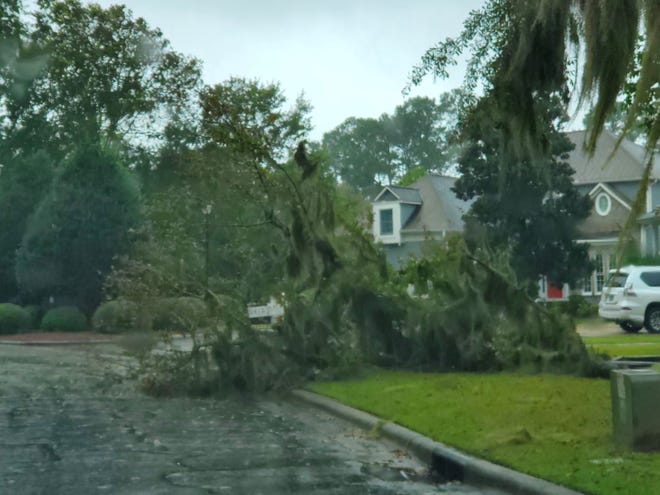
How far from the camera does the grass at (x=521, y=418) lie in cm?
816

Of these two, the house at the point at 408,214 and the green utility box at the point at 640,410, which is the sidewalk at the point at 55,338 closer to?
the house at the point at 408,214

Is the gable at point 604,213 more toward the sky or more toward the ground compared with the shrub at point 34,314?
more toward the sky

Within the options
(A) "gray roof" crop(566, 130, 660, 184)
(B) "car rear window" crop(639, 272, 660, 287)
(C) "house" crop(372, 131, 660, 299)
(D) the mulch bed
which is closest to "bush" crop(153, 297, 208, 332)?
(B) "car rear window" crop(639, 272, 660, 287)

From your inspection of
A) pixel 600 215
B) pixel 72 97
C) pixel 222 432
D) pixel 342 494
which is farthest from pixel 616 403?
pixel 72 97

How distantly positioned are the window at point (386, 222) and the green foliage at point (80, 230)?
18.7 m

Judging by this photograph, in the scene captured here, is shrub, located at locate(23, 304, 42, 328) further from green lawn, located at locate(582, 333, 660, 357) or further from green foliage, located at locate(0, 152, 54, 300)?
green lawn, located at locate(582, 333, 660, 357)

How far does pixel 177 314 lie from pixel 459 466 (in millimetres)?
8345

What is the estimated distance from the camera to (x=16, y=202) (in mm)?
47562

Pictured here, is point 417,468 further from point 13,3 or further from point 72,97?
point 72,97

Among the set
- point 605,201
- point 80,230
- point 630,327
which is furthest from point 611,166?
point 80,230

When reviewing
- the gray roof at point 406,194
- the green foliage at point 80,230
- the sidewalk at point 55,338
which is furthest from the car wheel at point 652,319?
the gray roof at point 406,194

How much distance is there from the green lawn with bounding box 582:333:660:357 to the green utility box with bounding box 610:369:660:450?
965cm

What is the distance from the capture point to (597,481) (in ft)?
25.4

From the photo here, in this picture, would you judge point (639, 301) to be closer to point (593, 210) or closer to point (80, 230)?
point (593, 210)
